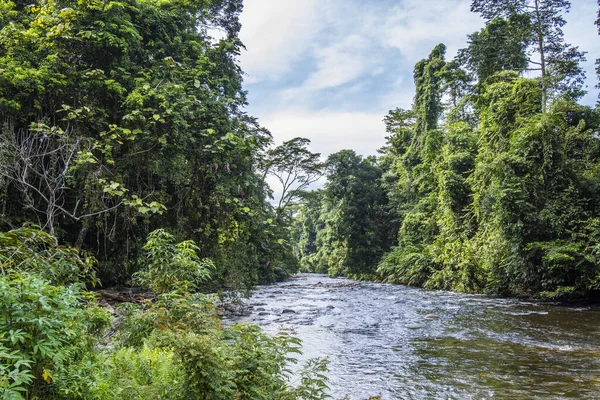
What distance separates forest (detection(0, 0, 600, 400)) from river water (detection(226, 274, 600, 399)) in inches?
47.3

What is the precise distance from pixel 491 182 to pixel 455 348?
9891 millimetres

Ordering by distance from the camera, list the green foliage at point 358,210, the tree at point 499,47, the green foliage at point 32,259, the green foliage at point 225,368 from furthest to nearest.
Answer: the green foliage at point 358,210
the tree at point 499,47
the green foliage at point 32,259
the green foliage at point 225,368

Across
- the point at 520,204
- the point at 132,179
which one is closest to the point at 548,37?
the point at 520,204

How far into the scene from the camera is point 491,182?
49.2 ft

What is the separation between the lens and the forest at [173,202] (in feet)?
9.09

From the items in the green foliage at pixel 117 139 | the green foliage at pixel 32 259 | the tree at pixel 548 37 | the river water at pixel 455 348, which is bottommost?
the river water at pixel 455 348

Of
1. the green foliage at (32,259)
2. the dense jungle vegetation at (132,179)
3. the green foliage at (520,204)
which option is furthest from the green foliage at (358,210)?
the green foliage at (32,259)

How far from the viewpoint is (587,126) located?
690 inches

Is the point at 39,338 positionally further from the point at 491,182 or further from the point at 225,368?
the point at 491,182

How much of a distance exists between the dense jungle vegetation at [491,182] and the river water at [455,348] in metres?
2.24

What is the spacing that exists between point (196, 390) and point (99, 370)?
32.3 inches

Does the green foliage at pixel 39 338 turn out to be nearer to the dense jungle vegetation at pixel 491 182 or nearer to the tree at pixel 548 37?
the dense jungle vegetation at pixel 491 182

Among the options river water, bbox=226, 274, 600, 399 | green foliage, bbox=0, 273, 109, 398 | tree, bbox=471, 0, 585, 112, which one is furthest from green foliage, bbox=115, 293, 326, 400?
tree, bbox=471, 0, 585, 112

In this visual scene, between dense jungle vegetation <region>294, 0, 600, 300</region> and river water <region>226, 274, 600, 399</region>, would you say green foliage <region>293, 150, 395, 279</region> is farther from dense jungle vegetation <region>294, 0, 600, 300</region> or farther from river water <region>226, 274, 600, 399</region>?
river water <region>226, 274, 600, 399</region>
